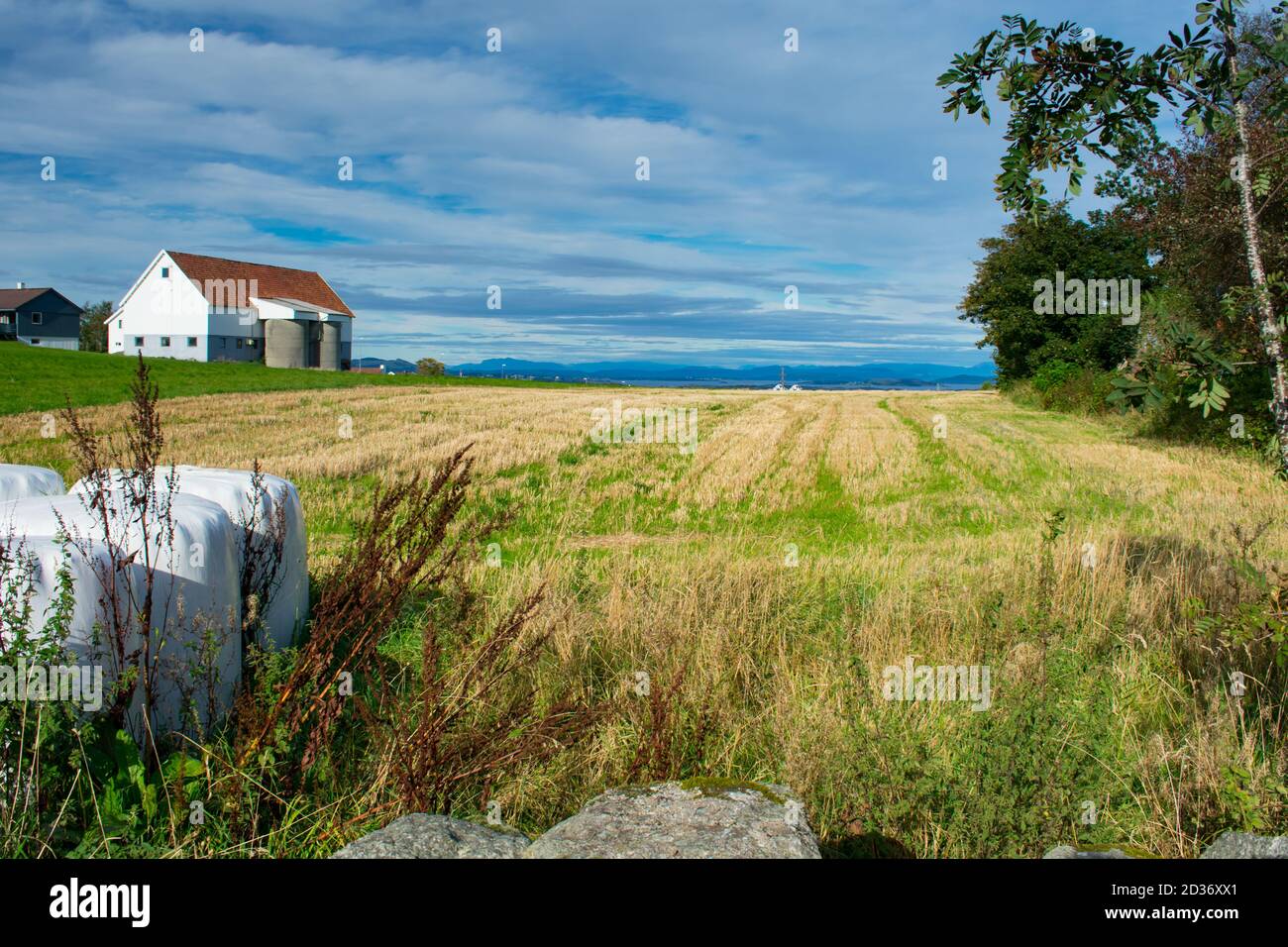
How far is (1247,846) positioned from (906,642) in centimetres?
342

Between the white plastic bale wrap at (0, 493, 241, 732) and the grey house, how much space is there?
10353 cm

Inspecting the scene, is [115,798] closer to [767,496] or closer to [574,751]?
[574,751]

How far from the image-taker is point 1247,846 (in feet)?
11.4

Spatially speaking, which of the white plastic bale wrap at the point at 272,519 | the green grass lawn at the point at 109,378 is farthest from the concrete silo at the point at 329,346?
the white plastic bale wrap at the point at 272,519

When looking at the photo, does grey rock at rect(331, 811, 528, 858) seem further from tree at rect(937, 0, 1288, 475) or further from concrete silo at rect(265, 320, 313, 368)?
concrete silo at rect(265, 320, 313, 368)

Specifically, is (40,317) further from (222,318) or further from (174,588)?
(174,588)

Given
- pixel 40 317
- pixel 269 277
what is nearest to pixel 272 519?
pixel 269 277

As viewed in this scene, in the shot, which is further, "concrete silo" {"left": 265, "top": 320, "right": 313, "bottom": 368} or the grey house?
the grey house

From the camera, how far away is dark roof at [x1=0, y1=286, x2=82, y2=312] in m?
95.3

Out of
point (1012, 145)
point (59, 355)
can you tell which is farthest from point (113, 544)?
point (59, 355)

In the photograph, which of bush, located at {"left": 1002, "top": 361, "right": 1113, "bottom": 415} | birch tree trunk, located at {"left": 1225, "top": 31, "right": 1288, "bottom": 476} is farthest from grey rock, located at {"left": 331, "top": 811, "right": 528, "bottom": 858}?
bush, located at {"left": 1002, "top": 361, "right": 1113, "bottom": 415}

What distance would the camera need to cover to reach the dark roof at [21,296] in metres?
95.3

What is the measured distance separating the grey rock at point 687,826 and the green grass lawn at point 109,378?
1311 inches

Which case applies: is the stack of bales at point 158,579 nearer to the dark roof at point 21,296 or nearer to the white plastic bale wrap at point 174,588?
the white plastic bale wrap at point 174,588
